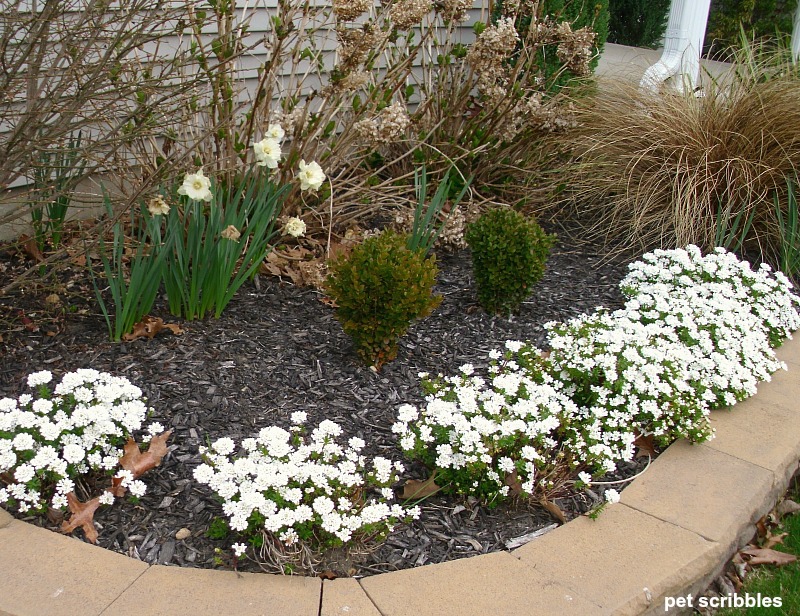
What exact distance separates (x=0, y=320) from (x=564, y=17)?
3819mm

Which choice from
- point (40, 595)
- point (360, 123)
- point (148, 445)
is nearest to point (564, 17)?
point (360, 123)

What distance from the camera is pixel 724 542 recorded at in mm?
2213

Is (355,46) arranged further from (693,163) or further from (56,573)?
(56,573)

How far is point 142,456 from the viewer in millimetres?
2258

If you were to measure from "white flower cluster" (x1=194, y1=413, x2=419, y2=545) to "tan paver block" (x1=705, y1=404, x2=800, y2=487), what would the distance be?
50.8 inches

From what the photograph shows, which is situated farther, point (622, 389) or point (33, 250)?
point (33, 250)

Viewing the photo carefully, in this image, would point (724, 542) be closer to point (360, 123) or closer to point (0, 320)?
point (360, 123)

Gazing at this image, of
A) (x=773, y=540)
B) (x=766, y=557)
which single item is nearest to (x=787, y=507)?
(x=773, y=540)

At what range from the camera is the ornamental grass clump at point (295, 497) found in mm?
1935

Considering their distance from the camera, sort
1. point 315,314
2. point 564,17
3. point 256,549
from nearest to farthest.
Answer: point 256,549
point 315,314
point 564,17

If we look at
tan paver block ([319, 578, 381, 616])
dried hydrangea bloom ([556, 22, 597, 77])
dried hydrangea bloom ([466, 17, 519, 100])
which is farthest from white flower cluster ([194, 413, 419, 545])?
dried hydrangea bloom ([556, 22, 597, 77])

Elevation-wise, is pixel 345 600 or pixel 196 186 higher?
pixel 196 186

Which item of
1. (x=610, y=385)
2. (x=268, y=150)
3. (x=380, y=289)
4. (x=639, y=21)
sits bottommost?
(x=610, y=385)

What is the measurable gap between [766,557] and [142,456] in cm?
203
